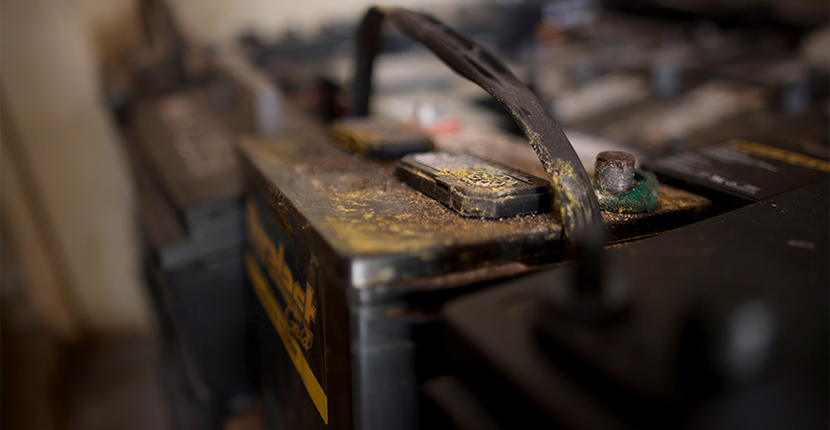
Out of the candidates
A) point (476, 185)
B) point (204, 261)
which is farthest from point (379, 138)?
point (204, 261)

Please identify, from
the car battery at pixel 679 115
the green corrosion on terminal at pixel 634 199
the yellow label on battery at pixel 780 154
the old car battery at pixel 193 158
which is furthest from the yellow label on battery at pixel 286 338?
the car battery at pixel 679 115

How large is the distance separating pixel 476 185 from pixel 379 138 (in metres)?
0.21

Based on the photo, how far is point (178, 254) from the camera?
0.86 meters

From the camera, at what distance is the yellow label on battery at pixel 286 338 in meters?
0.52

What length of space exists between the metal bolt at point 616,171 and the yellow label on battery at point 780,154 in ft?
0.83

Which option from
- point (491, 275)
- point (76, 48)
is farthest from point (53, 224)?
point (491, 275)

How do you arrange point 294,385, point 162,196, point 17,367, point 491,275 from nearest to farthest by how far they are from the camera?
point 491,275 < point 294,385 < point 162,196 < point 17,367

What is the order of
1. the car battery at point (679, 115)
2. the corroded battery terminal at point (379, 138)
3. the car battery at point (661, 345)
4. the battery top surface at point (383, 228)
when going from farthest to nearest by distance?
the car battery at point (679, 115), the corroded battery terminal at point (379, 138), the battery top surface at point (383, 228), the car battery at point (661, 345)

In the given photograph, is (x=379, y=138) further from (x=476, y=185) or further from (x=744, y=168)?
(x=744, y=168)

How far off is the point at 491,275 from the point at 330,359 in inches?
6.4

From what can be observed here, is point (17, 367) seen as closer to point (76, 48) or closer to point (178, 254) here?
point (76, 48)

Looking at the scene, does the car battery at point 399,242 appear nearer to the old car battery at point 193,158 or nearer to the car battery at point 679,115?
the old car battery at point 193,158

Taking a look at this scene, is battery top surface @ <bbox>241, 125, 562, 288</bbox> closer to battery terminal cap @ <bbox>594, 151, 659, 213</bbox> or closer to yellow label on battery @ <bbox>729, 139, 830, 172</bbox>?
battery terminal cap @ <bbox>594, 151, 659, 213</bbox>

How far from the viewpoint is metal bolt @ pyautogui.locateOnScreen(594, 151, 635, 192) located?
51cm
